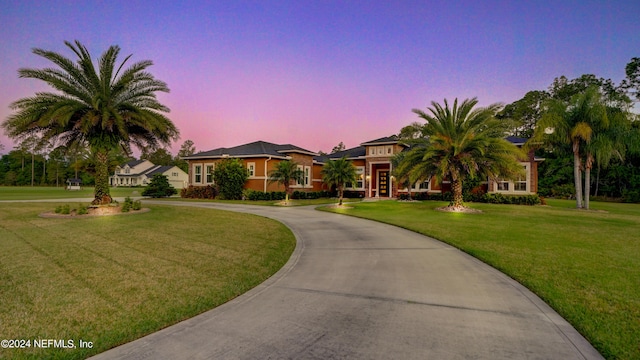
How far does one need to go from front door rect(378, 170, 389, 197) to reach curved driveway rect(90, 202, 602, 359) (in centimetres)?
2495

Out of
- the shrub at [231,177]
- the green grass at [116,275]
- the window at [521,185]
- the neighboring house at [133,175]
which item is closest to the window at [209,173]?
the shrub at [231,177]

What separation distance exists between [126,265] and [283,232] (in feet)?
16.3

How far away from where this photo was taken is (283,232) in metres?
9.95

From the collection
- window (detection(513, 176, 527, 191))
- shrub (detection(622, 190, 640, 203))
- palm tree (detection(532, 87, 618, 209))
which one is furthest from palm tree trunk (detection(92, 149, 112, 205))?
shrub (detection(622, 190, 640, 203))

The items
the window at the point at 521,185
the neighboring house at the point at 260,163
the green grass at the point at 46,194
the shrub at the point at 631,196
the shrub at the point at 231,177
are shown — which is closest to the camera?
the window at the point at 521,185

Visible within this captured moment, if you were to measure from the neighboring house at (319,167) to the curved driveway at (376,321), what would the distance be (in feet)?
68.3

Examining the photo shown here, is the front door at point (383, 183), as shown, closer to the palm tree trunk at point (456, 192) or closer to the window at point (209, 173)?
the palm tree trunk at point (456, 192)

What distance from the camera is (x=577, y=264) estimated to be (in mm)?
6043

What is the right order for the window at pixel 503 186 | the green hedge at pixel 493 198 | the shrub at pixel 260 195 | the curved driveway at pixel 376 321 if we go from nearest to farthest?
the curved driveway at pixel 376 321 → the green hedge at pixel 493 198 → the window at pixel 503 186 → the shrub at pixel 260 195

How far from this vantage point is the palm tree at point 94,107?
12.3 metres

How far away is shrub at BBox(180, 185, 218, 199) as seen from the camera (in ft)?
90.1

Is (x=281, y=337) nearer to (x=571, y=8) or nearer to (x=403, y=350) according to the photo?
(x=403, y=350)

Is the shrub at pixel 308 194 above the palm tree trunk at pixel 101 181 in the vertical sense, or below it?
below

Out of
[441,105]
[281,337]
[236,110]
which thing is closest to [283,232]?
[281,337]
